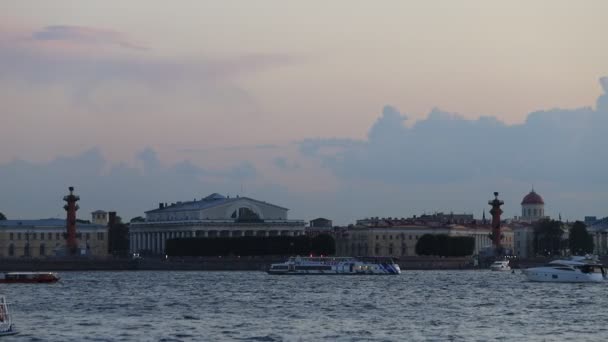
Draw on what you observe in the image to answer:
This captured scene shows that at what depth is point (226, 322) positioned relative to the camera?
5041 cm

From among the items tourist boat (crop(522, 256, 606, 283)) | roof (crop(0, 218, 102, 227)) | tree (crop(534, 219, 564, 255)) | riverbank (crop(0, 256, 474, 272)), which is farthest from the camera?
roof (crop(0, 218, 102, 227))

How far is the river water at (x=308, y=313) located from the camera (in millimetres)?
45781

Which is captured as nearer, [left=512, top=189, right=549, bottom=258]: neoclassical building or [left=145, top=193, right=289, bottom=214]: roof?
[left=145, top=193, right=289, bottom=214]: roof

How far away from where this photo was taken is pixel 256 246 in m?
133

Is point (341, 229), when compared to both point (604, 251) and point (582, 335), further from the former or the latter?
point (582, 335)

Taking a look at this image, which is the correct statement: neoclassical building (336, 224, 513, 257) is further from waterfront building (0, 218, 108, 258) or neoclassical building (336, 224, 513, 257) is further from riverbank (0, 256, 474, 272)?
riverbank (0, 256, 474, 272)

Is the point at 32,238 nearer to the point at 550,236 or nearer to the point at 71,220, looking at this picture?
the point at 71,220

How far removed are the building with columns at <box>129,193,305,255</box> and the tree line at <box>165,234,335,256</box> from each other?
1377 centimetres

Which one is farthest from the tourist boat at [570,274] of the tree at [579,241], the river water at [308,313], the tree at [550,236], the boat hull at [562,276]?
the tree at [550,236]

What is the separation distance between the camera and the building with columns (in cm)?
15012

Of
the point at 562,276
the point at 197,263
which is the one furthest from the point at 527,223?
the point at 562,276

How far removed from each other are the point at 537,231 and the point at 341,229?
62.2ft

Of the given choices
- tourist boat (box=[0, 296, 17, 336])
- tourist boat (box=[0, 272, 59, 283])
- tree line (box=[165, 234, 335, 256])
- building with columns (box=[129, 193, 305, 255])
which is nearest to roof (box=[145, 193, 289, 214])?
building with columns (box=[129, 193, 305, 255])

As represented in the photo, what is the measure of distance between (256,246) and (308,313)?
77916mm
